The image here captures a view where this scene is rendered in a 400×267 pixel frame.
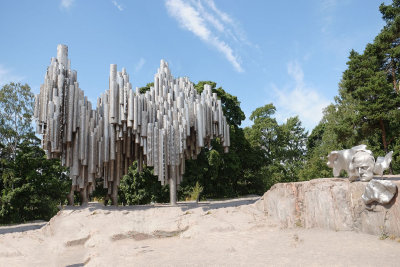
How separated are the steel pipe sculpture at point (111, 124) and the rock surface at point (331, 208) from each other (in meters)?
4.34

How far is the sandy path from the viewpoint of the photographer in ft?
22.3

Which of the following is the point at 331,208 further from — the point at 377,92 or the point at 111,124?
the point at 377,92

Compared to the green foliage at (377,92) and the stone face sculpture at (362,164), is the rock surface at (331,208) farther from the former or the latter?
the green foliage at (377,92)

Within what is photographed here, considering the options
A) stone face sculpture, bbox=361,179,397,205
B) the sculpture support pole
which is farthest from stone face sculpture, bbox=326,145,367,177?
the sculpture support pole

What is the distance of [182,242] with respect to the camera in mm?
9109

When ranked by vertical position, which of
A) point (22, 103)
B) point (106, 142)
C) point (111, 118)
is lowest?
point (106, 142)

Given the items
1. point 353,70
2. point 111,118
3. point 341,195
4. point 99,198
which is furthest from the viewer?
point 99,198

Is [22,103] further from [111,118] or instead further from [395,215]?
[395,215]

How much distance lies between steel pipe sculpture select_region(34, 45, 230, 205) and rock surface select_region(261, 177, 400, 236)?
14.2 feet

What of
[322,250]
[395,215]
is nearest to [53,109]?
[322,250]

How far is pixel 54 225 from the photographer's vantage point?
1124 cm

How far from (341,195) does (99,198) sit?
22.3 meters

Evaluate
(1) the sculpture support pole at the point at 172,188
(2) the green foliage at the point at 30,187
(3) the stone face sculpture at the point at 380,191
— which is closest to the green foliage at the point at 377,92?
(3) the stone face sculpture at the point at 380,191

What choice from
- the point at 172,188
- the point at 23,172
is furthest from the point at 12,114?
the point at 172,188
